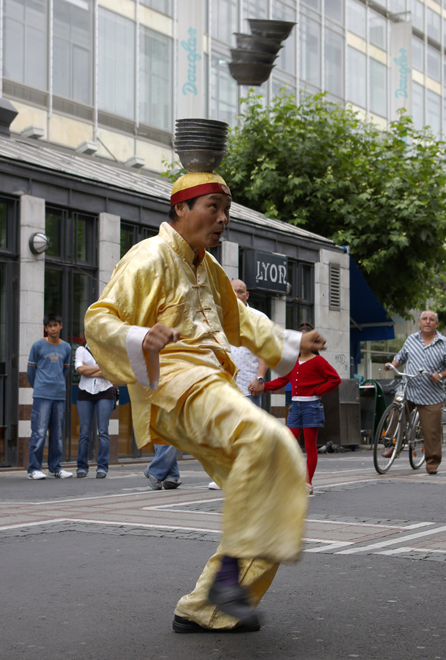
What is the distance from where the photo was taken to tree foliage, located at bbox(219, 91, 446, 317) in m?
24.8

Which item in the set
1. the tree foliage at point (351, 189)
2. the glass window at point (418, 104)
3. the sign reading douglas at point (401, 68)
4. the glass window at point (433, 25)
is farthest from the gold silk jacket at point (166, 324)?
the glass window at point (433, 25)

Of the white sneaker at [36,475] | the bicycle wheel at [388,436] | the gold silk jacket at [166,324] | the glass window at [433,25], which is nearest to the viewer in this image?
the gold silk jacket at [166,324]

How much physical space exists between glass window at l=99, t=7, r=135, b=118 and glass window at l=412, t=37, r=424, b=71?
21497mm

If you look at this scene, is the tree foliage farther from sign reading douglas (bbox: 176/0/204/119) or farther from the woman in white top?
the woman in white top

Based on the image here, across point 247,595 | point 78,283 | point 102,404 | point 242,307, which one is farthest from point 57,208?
point 247,595

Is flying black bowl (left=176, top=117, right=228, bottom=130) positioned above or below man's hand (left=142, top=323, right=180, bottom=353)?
above

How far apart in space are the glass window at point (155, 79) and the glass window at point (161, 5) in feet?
2.51

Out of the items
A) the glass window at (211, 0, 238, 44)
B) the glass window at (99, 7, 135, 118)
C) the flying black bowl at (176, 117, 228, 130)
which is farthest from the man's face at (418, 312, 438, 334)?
the glass window at (211, 0, 238, 44)

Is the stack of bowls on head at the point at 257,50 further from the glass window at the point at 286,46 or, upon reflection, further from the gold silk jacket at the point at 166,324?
the glass window at the point at 286,46

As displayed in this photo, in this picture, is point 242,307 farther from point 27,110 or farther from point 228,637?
point 27,110

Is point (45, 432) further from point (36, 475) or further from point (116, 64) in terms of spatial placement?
point (116, 64)

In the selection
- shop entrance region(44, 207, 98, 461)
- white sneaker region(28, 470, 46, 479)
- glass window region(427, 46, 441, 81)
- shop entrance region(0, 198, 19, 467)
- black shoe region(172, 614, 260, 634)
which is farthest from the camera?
glass window region(427, 46, 441, 81)

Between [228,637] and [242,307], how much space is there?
1.46 m

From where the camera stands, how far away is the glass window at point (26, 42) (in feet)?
76.7
